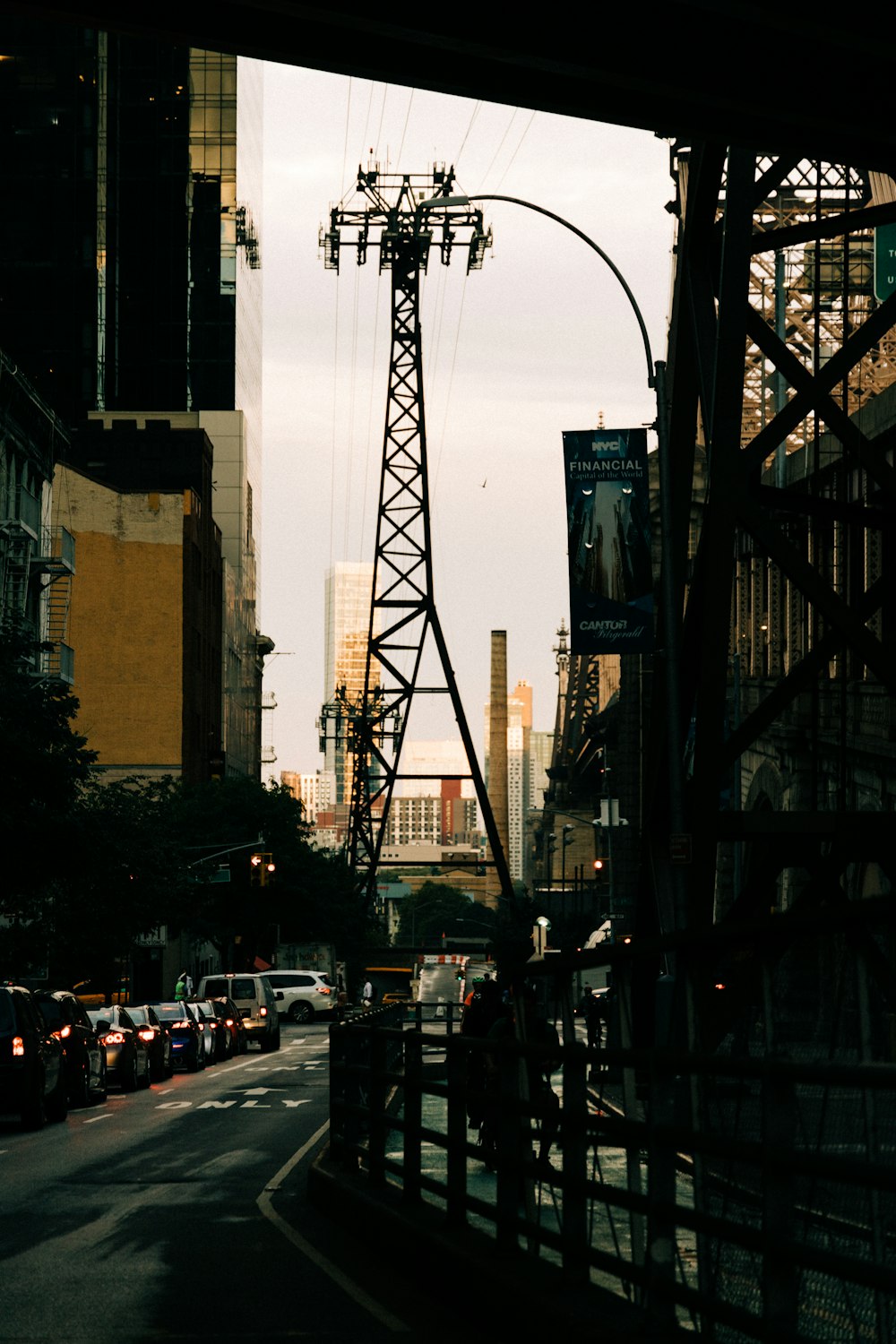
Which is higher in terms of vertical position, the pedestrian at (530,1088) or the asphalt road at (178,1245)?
the pedestrian at (530,1088)

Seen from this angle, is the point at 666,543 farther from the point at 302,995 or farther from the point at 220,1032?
the point at 302,995

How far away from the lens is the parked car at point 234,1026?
2025 inches

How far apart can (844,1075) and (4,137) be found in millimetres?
119185

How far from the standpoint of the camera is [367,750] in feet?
210

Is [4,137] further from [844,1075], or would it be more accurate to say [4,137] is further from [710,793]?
[844,1075]

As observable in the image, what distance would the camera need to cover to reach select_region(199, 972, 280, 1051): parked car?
55.8 metres

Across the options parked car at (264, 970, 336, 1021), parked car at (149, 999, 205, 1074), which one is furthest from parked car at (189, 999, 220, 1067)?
parked car at (264, 970, 336, 1021)

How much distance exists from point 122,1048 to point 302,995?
40.1 m

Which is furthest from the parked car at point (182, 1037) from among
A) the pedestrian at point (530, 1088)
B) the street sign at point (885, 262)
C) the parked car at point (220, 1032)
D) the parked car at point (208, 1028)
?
the pedestrian at point (530, 1088)

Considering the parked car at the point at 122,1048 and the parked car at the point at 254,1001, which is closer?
the parked car at the point at 122,1048

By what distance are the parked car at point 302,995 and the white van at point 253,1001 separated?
17.4 meters

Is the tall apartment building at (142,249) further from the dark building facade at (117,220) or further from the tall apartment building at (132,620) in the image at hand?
the tall apartment building at (132,620)

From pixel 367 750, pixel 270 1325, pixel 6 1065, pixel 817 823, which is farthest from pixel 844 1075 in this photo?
pixel 367 750

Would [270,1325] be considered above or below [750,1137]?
below
